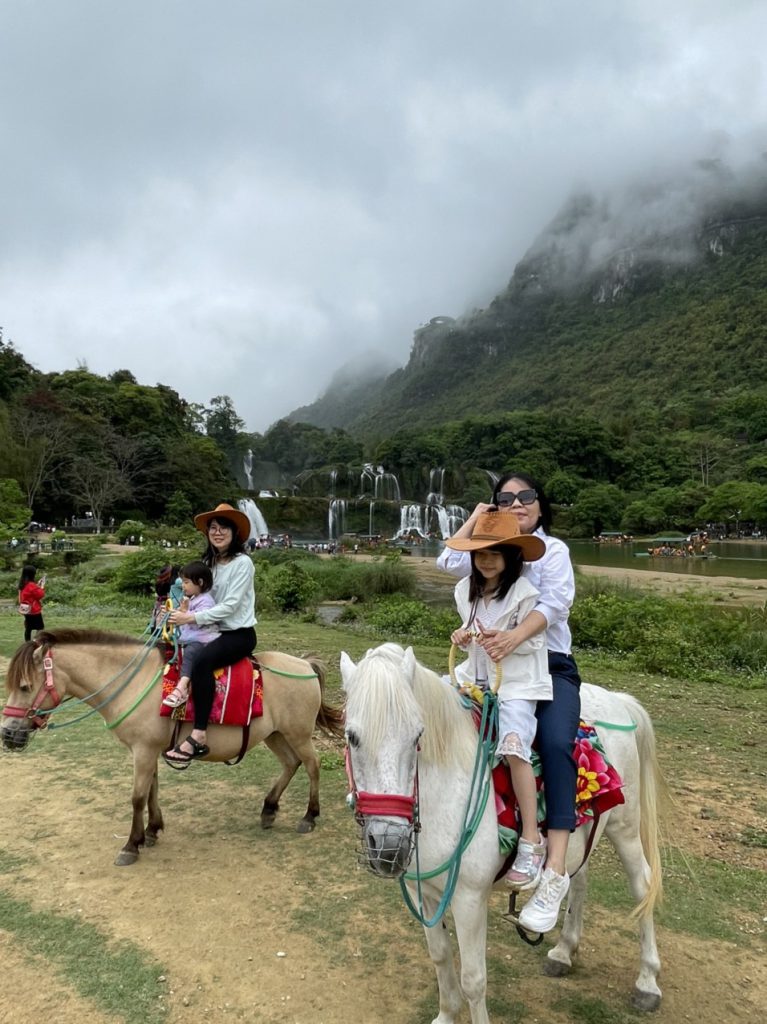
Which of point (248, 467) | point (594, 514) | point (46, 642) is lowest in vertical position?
point (46, 642)

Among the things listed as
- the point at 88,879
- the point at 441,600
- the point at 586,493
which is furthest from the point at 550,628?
the point at 586,493

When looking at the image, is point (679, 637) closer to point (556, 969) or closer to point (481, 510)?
point (556, 969)

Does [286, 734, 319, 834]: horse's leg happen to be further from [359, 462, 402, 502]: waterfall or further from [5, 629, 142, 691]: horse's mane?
[359, 462, 402, 502]: waterfall

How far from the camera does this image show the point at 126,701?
407 centimetres

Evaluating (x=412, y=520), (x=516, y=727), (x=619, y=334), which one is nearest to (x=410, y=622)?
(x=516, y=727)

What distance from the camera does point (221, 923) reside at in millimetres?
3299

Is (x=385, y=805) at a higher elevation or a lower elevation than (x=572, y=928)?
higher

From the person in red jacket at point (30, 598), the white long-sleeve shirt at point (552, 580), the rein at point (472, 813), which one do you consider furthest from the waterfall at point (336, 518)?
the rein at point (472, 813)

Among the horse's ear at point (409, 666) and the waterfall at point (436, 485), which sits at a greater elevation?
the waterfall at point (436, 485)

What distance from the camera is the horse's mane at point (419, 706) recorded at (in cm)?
203

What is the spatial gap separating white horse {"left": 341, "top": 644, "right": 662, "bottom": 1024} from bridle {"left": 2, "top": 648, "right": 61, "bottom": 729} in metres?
2.63

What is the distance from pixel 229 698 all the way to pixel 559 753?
98.3 inches

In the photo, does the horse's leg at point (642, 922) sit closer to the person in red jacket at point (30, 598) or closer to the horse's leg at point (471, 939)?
the horse's leg at point (471, 939)

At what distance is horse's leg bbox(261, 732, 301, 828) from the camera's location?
14.9ft
